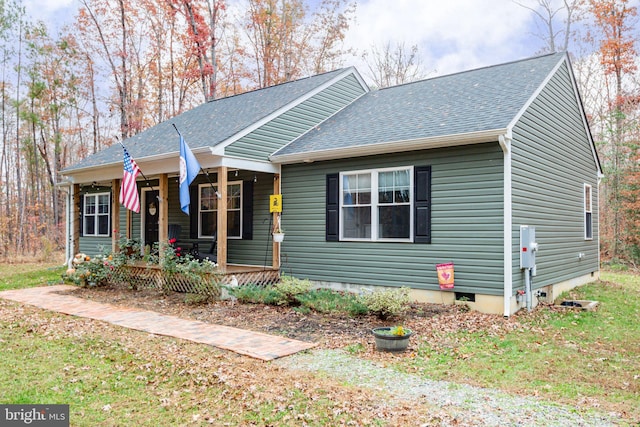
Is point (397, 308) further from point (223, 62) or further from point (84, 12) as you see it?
point (84, 12)

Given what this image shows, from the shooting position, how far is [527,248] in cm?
770

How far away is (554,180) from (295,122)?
5677mm

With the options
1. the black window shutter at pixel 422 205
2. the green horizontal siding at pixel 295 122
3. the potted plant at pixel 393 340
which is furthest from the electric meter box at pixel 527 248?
the green horizontal siding at pixel 295 122

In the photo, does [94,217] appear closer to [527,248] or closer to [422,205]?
[422,205]

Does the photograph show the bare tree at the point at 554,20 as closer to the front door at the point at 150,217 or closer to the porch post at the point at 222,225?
the front door at the point at 150,217

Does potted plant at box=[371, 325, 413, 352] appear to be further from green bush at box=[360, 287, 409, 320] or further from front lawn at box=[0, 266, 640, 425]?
A: green bush at box=[360, 287, 409, 320]

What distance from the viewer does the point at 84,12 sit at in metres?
21.9

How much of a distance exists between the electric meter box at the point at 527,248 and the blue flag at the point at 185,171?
224 inches

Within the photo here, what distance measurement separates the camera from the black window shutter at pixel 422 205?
823cm

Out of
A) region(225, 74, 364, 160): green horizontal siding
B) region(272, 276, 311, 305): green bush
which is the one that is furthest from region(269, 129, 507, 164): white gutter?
region(272, 276, 311, 305): green bush

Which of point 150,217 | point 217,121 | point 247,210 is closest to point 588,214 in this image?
point 247,210

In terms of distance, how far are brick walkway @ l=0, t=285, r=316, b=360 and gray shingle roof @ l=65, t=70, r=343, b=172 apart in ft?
11.2

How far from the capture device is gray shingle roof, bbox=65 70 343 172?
10415 mm

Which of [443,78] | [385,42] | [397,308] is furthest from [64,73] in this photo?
[397,308]
